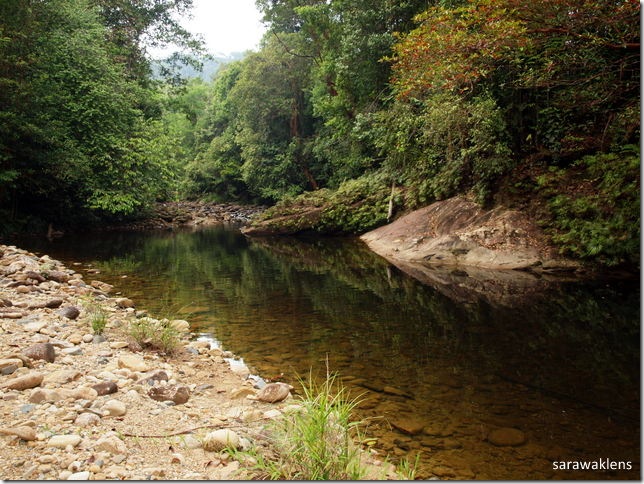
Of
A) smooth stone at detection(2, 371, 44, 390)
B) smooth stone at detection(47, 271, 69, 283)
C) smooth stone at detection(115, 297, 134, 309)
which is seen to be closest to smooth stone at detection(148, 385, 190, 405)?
smooth stone at detection(2, 371, 44, 390)

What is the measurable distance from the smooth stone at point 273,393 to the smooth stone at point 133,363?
4.21 feet

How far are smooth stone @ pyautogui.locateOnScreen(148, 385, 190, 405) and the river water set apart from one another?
1.31 m

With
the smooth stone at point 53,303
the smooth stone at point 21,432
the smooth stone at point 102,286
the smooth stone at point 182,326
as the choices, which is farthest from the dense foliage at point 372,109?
the smooth stone at point 21,432

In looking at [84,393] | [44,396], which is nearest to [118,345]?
[84,393]

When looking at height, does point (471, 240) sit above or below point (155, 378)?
above

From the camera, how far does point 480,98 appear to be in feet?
39.0

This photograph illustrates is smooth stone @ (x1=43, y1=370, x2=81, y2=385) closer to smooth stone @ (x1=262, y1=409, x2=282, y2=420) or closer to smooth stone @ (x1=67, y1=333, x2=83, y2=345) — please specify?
smooth stone @ (x1=67, y1=333, x2=83, y2=345)

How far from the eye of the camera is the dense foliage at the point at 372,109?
9.27 m

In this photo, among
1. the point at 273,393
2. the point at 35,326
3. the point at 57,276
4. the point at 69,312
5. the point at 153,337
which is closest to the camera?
the point at 273,393

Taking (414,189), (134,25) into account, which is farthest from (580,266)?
(134,25)

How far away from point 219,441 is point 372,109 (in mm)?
18496

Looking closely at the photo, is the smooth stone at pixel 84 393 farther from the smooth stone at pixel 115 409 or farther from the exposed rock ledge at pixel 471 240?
the exposed rock ledge at pixel 471 240

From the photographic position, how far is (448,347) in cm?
586

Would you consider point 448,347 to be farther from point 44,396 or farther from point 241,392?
point 44,396
